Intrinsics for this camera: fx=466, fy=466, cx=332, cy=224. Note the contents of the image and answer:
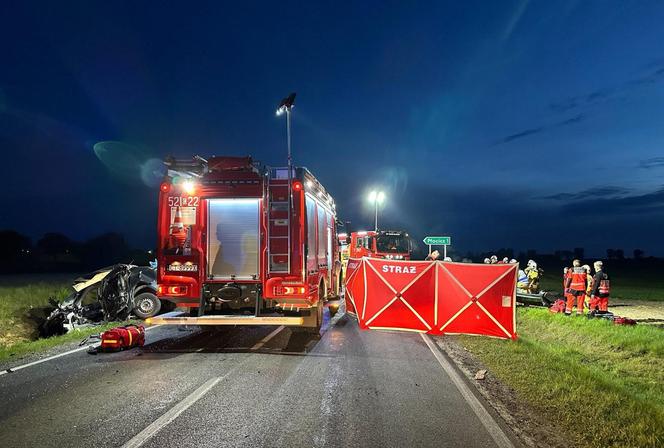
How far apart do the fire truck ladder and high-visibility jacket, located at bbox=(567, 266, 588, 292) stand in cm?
Answer: 992

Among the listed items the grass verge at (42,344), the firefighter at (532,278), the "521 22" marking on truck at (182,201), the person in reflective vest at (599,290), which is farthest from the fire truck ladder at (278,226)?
the firefighter at (532,278)

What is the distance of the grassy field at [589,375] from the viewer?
4750 millimetres

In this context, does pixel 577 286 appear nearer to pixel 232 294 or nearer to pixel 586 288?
pixel 586 288

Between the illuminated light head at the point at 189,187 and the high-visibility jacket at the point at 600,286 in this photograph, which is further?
the high-visibility jacket at the point at 600,286

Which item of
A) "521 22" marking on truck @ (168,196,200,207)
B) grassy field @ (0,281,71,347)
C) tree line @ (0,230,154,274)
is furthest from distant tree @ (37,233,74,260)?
"521 22" marking on truck @ (168,196,200,207)

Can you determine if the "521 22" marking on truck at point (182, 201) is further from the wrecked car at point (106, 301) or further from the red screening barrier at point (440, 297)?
the wrecked car at point (106, 301)

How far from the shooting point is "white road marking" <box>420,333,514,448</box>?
442 centimetres

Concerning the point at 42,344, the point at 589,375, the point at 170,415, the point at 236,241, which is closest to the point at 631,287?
the point at 589,375

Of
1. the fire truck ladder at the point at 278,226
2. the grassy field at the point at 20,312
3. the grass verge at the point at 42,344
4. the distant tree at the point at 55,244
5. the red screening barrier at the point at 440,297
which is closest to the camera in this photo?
the fire truck ladder at the point at 278,226

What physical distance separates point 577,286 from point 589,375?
27.0ft

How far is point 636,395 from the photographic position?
5992mm

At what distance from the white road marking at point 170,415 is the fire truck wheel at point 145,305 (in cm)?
733

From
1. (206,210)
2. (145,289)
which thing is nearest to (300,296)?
(206,210)

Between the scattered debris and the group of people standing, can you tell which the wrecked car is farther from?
the group of people standing
